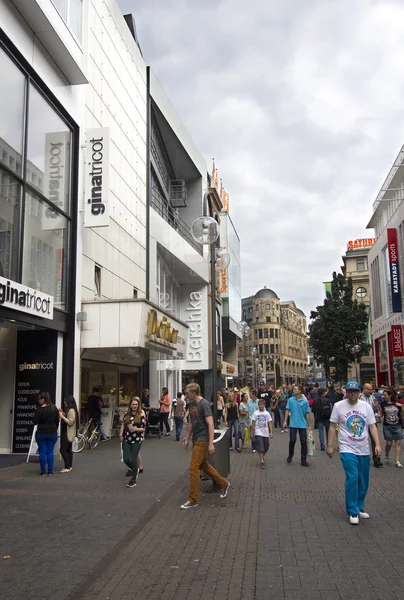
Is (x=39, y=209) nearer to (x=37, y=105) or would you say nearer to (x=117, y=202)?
(x=37, y=105)

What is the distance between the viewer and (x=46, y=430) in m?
10.9

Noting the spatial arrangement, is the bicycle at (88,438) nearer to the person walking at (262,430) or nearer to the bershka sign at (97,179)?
the person walking at (262,430)

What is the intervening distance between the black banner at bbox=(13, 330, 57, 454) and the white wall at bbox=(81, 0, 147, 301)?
7.26 feet

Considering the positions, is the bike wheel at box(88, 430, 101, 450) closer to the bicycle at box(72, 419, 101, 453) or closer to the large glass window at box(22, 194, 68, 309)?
the bicycle at box(72, 419, 101, 453)

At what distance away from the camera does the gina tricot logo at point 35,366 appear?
14.0 metres

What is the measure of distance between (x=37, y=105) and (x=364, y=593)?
12.7 meters

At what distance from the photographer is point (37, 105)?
13.6m

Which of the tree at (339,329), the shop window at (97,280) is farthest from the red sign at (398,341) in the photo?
the shop window at (97,280)

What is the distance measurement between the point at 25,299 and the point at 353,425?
7580mm

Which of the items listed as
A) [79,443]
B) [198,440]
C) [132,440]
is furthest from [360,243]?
[198,440]

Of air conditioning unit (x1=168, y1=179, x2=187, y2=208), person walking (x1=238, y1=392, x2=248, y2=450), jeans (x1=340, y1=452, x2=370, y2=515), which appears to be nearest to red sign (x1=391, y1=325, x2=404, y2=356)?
air conditioning unit (x1=168, y1=179, x2=187, y2=208)

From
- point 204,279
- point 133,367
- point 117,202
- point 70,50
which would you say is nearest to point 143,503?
point 70,50

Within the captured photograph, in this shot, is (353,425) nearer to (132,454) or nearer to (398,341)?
(132,454)

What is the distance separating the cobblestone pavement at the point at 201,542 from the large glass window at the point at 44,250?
4.92m
